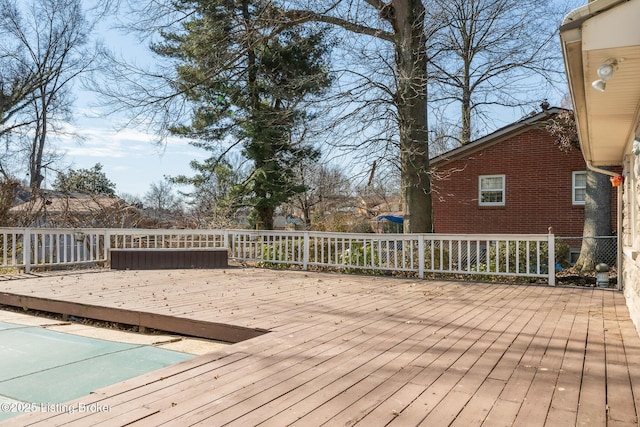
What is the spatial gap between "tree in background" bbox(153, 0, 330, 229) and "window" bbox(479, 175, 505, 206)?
5.12 metres

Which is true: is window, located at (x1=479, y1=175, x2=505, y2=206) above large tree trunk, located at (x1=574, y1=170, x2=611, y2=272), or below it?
above

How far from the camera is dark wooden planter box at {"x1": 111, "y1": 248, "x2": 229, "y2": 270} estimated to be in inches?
337

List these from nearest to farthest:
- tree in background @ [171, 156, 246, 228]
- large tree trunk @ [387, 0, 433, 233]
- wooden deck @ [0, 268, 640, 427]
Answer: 1. wooden deck @ [0, 268, 640, 427]
2. large tree trunk @ [387, 0, 433, 233]
3. tree in background @ [171, 156, 246, 228]

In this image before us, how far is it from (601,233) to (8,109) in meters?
22.7

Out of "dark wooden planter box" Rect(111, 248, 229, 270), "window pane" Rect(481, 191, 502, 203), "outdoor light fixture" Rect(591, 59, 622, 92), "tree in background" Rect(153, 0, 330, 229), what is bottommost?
"dark wooden planter box" Rect(111, 248, 229, 270)

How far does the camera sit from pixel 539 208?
41.4 feet

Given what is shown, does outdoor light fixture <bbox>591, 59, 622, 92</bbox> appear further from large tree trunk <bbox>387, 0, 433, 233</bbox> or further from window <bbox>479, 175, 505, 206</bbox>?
window <bbox>479, 175, 505, 206</bbox>

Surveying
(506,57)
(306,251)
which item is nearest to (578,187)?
(506,57)

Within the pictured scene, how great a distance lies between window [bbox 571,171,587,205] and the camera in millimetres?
12195

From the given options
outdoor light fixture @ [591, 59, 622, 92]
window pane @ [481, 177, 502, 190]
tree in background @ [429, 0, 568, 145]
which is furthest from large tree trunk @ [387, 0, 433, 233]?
outdoor light fixture @ [591, 59, 622, 92]

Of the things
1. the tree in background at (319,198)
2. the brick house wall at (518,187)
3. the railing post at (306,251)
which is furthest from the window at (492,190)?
the railing post at (306,251)

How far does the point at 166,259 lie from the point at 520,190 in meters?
9.81

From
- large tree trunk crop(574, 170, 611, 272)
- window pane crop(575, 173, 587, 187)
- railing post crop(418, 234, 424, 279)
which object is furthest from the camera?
window pane crop(575, 173, 587, 187)

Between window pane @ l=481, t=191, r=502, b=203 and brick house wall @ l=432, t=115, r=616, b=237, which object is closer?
brick house wall @ l=432, t=115, r=616, b=237
